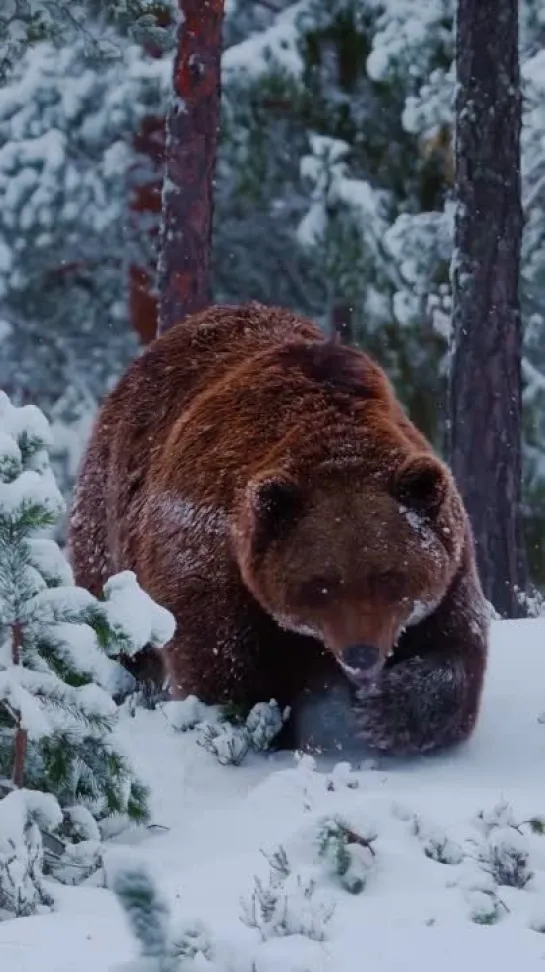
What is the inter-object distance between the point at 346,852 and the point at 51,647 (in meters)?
0.99

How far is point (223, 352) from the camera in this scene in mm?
7180

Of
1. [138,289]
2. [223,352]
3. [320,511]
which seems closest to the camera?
[320,511]

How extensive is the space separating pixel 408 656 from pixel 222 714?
0.69 metres

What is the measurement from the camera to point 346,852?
143 inches

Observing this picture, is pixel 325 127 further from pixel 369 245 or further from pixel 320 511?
pixel 320 511

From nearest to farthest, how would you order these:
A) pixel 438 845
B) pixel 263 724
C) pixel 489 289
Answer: pixel 438 845 < pixel 263 724 < pixel 489 289

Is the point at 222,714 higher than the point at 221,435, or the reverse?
the point at 221,435

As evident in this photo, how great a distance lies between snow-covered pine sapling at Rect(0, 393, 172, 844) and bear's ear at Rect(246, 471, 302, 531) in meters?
1.24

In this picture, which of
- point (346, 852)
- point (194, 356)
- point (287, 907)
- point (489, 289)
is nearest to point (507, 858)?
point (346, 852)

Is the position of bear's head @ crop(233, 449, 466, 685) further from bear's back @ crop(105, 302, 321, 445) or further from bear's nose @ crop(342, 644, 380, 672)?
bear's back @ crop(105, 302, 321, 445)

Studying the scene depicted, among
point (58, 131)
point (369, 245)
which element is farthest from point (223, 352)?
point (58, 131)

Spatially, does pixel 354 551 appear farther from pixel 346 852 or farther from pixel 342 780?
pixel 346 852

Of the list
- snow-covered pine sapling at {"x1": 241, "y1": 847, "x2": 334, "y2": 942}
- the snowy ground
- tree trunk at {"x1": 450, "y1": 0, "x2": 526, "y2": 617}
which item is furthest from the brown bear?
tree trunk at {"x1": 450, "y1": 0, "x2": 526, "y2": 617}

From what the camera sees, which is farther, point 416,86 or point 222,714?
point 416,86
